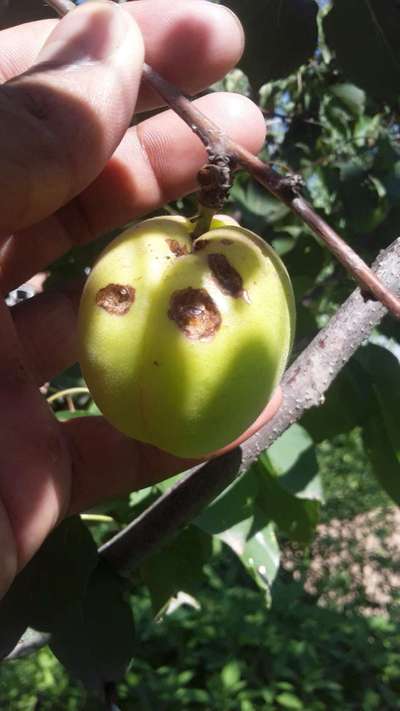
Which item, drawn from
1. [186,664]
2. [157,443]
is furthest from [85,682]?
[186,664]

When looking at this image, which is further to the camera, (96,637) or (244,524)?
(244,524)

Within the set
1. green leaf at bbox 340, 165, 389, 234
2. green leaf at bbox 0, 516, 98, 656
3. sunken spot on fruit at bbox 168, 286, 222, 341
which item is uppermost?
sunken spot on fruit at bbox 168, 286, 222, 341

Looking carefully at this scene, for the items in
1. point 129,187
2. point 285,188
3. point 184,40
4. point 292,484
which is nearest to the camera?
point 285,188

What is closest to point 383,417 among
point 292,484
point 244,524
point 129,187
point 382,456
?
point 382,456

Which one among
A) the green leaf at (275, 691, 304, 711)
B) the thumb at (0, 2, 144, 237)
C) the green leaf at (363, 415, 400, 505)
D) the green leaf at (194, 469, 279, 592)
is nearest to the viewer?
the thumb at (0, 2, 144, 237)

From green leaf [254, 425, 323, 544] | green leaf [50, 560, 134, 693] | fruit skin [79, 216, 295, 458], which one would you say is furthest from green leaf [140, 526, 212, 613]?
fruit skin [79, 216, 295, 458]

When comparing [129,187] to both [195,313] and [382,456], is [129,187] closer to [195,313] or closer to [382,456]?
[195,313]

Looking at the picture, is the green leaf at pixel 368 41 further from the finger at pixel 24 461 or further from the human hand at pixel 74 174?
the finger at pixel 24 461

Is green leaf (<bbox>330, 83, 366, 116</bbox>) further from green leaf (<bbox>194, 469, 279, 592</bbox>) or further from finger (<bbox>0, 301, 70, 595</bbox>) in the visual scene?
finger (<bbox>0, 301, 70, 595</bbox>)
